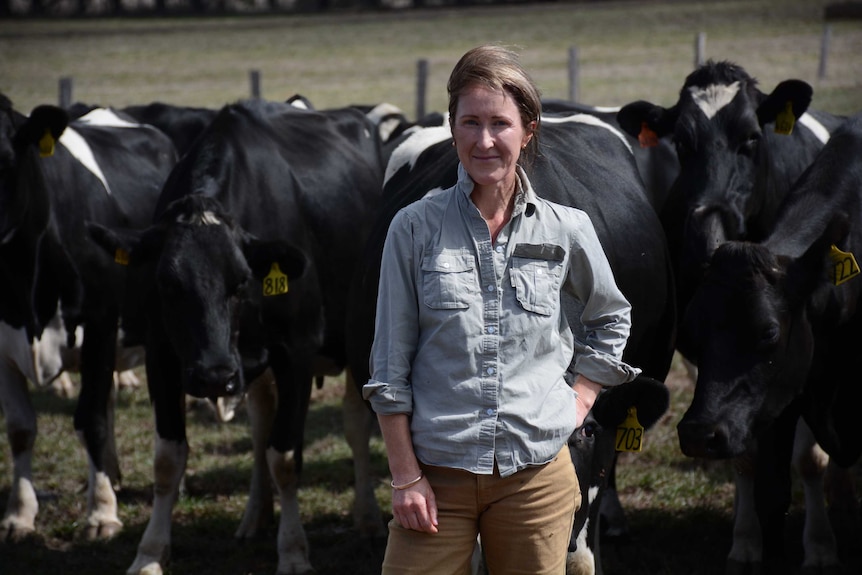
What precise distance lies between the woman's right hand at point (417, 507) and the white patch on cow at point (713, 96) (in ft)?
11.2

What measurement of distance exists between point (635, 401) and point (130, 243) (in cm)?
264

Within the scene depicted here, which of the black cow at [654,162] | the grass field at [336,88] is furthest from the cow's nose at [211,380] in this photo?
the black cow at [654,162]

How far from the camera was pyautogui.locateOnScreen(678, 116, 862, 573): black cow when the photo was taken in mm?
3977

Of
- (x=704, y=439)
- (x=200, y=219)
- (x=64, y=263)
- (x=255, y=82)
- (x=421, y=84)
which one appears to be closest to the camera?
(x=704, y=439)

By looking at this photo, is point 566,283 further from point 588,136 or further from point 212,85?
point 212,85

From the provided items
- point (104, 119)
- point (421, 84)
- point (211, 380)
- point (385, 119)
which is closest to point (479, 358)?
point (211, 380)

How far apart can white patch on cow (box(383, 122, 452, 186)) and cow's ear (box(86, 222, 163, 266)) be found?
4.44 ft

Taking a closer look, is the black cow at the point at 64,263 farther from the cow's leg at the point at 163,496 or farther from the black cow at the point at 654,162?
the black cow at the point at 654,162

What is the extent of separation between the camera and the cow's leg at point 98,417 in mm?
5789

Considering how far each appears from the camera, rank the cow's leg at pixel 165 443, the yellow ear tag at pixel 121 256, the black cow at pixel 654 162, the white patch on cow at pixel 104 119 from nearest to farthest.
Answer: the yellow ear tag at pixel 121 256, the cow's leg at pixel 165 443, the black cow at pixel 654 162, the white patch on cow at pixel 104 119

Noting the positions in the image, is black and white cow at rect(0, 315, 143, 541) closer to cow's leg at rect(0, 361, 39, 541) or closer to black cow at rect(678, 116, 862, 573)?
cow's leg at rect(0, 361, 39, 541)

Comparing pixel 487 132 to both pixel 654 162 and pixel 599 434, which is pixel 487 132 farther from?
pixel 654 162

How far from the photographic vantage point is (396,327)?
265cm

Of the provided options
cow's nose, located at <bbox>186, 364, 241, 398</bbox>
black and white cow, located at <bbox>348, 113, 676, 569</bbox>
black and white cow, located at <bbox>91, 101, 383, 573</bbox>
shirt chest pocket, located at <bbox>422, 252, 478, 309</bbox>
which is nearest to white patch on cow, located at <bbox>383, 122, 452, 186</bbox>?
black and white cow, located at <bbox>348, 113, 676, 569</bbox>
